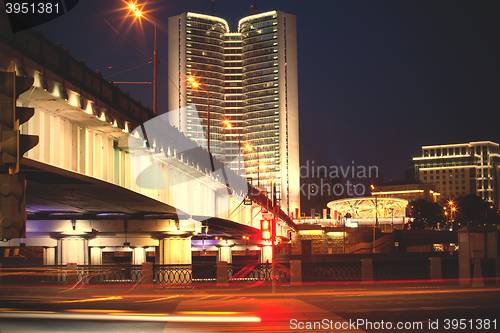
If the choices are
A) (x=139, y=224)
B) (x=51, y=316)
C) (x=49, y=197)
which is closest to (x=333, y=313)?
(x=51, y=316)

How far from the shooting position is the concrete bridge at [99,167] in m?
13.6

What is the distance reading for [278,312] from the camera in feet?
51.8

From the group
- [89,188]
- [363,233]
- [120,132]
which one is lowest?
[363,233]

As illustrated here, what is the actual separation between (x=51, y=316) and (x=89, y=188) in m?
7.68

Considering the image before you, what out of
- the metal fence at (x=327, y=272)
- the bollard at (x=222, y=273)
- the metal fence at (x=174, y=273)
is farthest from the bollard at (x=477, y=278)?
the metal fence at (x=174, y=273)

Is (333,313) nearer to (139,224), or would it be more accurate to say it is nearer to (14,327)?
(14,327)

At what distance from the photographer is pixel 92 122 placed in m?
16.2

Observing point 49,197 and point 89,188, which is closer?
point 89,188

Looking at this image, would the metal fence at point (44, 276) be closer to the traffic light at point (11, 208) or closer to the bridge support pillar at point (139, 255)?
the bridge support pillar at point (139, 255)

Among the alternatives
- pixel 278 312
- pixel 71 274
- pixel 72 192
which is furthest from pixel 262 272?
pixel 278 312

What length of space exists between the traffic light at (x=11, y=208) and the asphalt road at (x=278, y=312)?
22.0 ft

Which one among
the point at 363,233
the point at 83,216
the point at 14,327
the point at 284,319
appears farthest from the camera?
the point at 363,233

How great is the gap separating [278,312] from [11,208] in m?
11.9

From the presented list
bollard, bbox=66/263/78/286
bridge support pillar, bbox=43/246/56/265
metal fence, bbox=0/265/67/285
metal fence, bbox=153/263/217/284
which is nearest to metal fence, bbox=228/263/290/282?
metal fence, bbox=153/263/217/284
